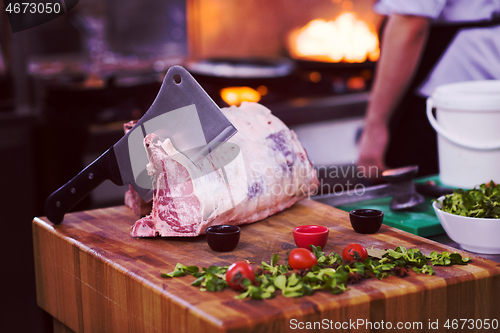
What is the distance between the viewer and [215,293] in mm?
1188

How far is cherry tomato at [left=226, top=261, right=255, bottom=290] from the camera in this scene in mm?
1174

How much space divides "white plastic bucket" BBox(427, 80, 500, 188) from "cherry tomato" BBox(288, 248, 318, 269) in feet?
3.10

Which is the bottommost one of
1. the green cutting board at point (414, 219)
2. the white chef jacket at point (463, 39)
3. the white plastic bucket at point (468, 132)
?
the green cutting board at point (414, 219)

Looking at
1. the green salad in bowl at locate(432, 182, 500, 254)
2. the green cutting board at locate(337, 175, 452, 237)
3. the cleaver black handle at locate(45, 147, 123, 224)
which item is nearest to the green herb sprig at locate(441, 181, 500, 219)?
the green salad in bowl at locate(432, 182, 500, 254)

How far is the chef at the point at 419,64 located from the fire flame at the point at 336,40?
2137mm

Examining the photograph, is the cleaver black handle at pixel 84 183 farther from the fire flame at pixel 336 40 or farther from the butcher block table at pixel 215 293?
the fire flame at pixel 336 40

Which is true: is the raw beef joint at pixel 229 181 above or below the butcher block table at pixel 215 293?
above

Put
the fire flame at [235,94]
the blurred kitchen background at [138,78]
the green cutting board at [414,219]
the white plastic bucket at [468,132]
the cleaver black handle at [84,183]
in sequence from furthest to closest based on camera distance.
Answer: the fire flame at [235,94] → the blurred kitchen background at [138,78] → the white plastic bucket at [468,132] → the green cutting board at [414,219] → the cleaver black handle at [84,183]

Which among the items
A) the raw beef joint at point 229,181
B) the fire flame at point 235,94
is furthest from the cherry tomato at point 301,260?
the fire flame at point 235,94

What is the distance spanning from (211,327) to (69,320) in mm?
713

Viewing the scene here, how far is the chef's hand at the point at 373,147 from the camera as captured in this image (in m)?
2.88

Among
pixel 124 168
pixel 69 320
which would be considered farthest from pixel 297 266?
pixel 69 320

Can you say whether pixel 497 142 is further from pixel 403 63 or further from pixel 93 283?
pixel 93 283

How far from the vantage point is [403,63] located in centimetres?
267
